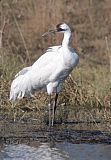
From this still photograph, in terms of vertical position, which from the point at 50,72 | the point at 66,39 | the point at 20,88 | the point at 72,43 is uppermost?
the point at 72,43

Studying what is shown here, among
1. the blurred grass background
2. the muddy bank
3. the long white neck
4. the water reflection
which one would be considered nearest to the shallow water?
the water reflection

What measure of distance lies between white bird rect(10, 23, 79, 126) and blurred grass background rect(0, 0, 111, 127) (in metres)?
0.27

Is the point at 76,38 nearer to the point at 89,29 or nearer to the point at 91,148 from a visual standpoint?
the point at 89,29

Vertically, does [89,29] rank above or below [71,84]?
above

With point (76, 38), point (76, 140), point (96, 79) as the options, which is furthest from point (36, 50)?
point (76, 140)

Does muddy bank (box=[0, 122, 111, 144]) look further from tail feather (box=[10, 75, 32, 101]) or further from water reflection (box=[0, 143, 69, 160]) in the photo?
tail feather (box=[10, 75, 32, 101])

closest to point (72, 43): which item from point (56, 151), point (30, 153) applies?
point (56, 151)

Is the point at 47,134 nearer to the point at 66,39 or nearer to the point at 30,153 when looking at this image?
the point at 30,153

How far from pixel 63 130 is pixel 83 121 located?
2.36 ft

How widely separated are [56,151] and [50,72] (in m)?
2.12

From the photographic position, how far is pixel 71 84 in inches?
422

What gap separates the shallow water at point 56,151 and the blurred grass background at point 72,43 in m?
2.12

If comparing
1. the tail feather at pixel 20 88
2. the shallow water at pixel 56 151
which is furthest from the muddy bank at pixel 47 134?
the tail feather at pixel 20 88

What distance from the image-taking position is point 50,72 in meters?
9.89
